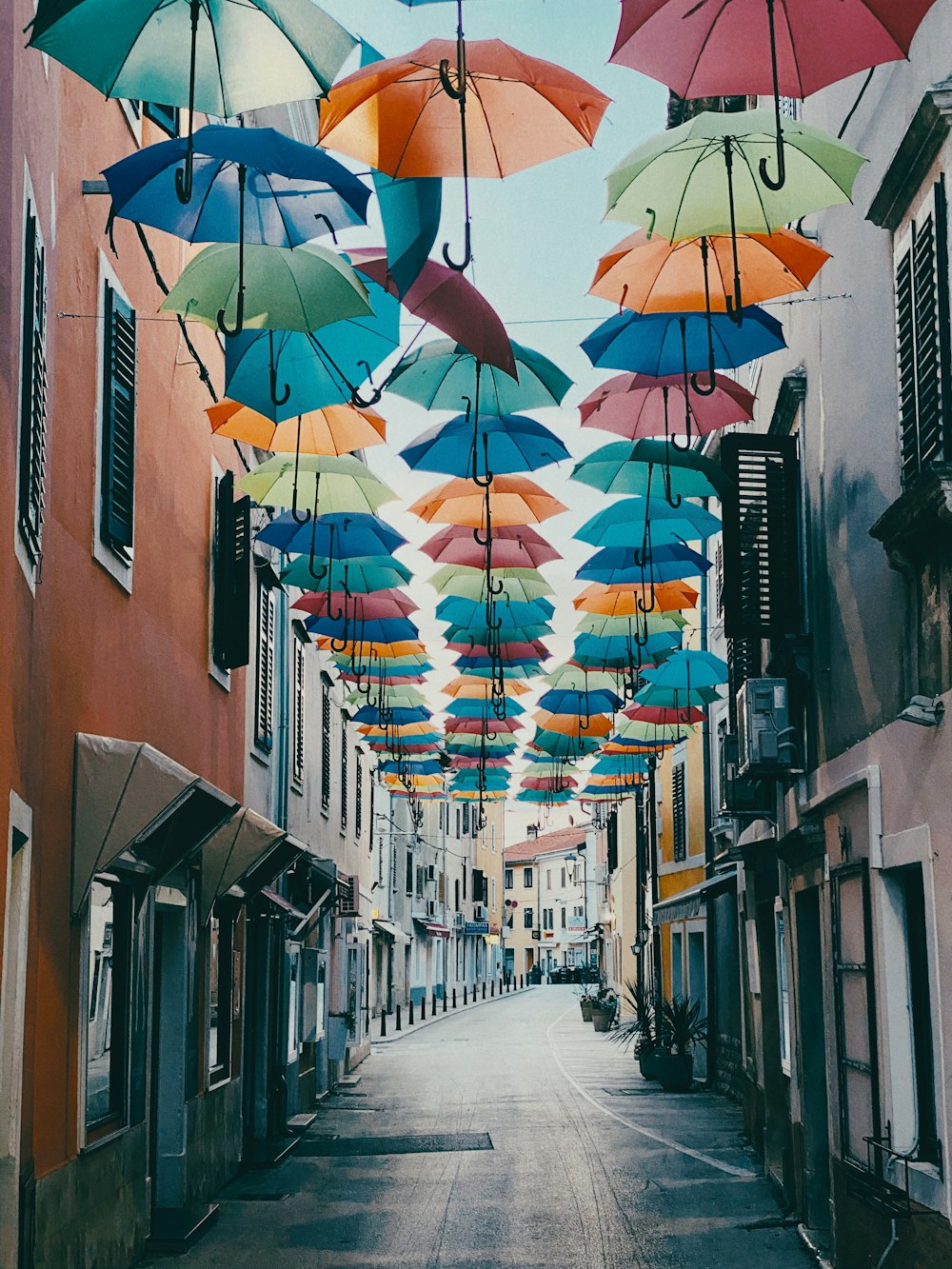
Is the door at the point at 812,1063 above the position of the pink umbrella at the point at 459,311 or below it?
below

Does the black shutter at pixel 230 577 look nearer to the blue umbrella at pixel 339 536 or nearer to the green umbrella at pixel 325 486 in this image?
the blue umbrella at pixel 339 536

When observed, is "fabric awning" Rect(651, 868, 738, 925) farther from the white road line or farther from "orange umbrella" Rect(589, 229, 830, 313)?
"orange umbrella" Rect(589, 229, 830, 313)

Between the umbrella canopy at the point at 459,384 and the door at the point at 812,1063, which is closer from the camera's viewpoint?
the umbrella canopy at the point at 459,384

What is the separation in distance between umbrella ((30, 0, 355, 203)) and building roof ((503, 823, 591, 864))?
100890 mm

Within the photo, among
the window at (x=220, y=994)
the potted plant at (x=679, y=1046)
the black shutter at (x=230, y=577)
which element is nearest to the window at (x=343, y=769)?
the potted plant at (x=679, y=1046)

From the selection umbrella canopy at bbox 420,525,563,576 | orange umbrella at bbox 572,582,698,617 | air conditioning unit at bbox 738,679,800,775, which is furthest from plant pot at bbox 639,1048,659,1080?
air conditioning unit at bbox 738,679,800,775

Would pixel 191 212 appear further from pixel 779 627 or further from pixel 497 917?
pixel 497 917

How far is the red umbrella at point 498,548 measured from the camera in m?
15.3

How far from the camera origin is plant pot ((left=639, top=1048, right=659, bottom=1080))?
83.5 ft

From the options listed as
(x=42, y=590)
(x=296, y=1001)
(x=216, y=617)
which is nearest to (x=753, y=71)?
(x=42, y=590)

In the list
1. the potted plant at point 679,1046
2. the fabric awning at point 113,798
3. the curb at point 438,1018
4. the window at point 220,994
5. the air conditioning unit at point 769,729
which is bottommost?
the curb at point 438,1018

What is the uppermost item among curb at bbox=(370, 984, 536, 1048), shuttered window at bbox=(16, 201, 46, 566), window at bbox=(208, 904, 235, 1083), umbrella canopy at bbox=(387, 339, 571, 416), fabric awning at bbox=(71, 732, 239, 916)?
umbrella canopy at bbox=(387, 339, 571, 416)

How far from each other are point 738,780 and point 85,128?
8.62 metres

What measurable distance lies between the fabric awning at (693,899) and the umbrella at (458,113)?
43.4ft
